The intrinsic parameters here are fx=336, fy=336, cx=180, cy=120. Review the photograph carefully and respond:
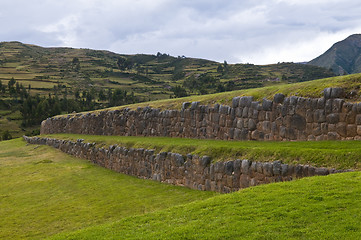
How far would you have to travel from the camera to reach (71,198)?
17.1 meters

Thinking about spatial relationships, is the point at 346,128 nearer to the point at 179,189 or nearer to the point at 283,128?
the point at 283,128

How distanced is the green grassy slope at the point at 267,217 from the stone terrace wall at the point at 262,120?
14.7 ft

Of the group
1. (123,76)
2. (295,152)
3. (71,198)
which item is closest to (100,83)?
(123,76)

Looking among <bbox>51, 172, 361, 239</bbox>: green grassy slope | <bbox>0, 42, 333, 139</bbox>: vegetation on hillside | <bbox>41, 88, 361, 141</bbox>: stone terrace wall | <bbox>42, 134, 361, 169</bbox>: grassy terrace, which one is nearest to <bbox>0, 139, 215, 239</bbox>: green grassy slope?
<bbox>42, 134, 361, 169</bbox>: grassy terrace

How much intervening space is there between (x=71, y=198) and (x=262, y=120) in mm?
10532

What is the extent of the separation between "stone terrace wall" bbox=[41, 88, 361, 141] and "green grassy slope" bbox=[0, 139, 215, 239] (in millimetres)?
4607

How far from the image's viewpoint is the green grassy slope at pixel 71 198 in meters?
13.2

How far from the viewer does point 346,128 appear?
13469 mm

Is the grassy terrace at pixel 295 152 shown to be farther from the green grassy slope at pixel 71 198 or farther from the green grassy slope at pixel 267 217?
the green grassy slope at pixel 71 198

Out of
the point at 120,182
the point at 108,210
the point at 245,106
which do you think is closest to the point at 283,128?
the point at 245,106

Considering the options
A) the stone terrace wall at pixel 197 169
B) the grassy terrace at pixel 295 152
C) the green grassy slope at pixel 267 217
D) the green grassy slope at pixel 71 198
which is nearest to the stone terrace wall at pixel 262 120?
the grassy terrace at pixel 295 152

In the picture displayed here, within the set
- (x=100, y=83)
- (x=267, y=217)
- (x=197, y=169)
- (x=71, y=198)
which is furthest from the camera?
(x=100, y=83)

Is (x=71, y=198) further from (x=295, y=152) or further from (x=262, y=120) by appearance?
(x=295, y=152)

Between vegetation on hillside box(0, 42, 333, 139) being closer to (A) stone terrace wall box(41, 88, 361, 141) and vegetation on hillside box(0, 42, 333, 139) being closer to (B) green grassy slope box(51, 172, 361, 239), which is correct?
(A) stone terrace wall box(41, 88, 361, 141)
